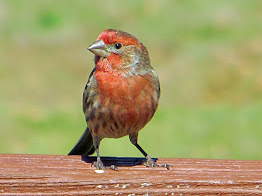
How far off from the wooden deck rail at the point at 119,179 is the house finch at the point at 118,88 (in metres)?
0.97

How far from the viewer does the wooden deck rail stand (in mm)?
3129

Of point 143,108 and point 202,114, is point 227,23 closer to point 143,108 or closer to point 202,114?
point 202,114

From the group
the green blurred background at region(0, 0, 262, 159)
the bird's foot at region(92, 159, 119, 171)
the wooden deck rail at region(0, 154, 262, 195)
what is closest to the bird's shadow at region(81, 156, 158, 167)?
the bird's foot at region(92, 159, 119, 171)

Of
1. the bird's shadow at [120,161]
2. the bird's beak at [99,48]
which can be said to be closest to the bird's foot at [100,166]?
the bird's shadow at [120,161]

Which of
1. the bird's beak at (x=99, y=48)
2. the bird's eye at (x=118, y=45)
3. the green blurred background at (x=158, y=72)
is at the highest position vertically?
the green blurred background at (x=158, y=72)

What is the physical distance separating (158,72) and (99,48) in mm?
6498

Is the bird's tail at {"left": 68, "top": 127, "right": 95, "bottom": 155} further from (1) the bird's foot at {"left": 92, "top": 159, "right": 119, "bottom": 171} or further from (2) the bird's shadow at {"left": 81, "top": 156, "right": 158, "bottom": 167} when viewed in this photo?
(1) the bird's foot at {"left": 92, "top": 159, "right": 119, "bottom": 171}

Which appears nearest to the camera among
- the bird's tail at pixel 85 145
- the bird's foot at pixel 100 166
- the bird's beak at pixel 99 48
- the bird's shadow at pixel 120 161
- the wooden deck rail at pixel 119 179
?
the wooden deck rail at pixel 119 179

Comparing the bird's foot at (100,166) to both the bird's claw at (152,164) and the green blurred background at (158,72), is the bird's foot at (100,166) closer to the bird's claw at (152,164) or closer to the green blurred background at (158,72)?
the bird's claw at (152,164)

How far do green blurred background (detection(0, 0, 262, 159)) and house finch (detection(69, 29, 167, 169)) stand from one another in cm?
348

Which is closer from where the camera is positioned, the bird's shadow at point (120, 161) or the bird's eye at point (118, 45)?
the bird's shadow at point (120, 161)

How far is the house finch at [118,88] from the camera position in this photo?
440cm

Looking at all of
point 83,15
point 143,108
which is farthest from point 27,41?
point 143,108

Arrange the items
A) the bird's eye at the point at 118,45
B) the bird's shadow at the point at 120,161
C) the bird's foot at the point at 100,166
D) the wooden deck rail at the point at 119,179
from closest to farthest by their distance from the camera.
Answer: the wooden deck rail at the point at 119,179
the bird's foot at the point at 100,166
the bird's shadow at the point at 120,161
the bird's eye at the point at 118,45
